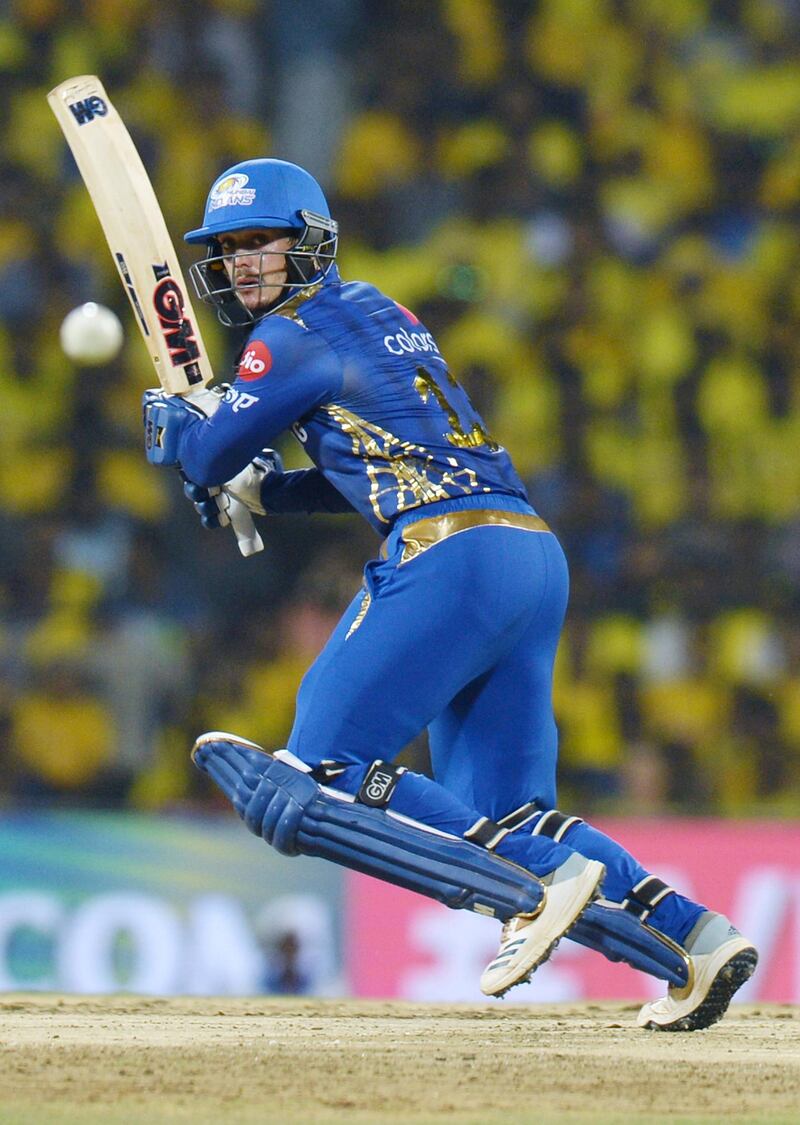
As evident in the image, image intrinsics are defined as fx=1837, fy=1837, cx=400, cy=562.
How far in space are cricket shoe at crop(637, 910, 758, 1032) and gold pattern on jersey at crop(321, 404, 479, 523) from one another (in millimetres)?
1261

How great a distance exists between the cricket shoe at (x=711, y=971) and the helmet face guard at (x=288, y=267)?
1.90 m

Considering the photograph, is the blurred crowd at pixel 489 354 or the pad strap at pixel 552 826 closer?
the pad strap at pixel 552 826

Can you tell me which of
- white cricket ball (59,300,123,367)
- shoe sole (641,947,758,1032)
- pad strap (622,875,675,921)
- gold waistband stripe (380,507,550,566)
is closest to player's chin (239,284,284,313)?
white cricket ball (59,300,123,367)

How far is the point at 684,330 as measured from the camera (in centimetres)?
988

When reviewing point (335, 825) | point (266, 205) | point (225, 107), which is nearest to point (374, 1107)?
point (335, 825)

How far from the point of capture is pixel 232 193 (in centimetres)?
470

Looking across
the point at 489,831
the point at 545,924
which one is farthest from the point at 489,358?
the point at 545,924

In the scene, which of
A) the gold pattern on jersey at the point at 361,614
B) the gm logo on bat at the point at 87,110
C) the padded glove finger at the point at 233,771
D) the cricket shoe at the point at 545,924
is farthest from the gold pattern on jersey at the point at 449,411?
the gm logo on bat at the point at 87,110

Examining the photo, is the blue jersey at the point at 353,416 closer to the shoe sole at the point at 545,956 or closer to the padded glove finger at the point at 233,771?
the padded glove finger at the point at 233,771

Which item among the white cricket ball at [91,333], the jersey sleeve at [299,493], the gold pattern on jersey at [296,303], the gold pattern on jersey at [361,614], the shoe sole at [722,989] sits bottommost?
the shoe sole at [722,989]

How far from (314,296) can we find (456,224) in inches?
222

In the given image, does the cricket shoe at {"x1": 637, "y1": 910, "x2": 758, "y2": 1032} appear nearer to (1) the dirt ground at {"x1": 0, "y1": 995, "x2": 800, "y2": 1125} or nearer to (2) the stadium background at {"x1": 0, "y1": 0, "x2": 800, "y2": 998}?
(1) the dirt ground at {"x1": 0, "y1": 995, "x2": 800, "y2": 1125}

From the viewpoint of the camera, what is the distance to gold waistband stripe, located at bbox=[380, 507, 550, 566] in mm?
4391

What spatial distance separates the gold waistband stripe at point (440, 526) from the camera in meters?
4.39
